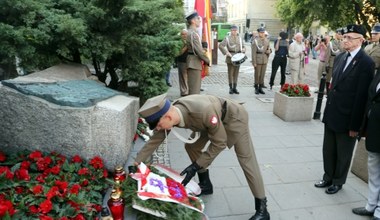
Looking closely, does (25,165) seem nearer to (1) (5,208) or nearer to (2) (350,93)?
(1) (5,208)

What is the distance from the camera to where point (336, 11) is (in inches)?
635

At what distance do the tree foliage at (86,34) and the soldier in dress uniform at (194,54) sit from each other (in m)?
2.01

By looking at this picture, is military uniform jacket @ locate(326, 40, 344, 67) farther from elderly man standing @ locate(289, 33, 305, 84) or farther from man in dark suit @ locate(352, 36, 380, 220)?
man in dark suit @ locate(352, 36, 380, 220)

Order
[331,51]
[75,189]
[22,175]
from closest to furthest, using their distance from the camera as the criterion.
Answer: [75,189], [22,175], [331,51]

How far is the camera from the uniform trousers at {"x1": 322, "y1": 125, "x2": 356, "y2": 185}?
3.66 meters

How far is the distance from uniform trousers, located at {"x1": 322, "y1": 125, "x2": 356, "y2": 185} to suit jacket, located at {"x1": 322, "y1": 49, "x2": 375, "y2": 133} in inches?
5.6

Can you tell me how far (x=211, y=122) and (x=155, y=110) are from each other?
1.67 ft

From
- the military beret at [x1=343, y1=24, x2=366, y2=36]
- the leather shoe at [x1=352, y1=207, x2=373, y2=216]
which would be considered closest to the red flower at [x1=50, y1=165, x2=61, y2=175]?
the leather shoe at [x1=352, y1=207, x2=373, y2=216]

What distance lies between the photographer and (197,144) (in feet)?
11.3

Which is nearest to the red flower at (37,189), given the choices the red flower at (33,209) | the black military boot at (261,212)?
the red flower at (33,209)

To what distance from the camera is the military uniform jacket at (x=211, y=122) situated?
9.05 feet

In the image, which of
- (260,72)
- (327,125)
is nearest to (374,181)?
(327,125)

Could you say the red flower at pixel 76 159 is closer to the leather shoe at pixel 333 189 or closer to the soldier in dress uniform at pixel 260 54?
the leather shoe at pixel 333 189

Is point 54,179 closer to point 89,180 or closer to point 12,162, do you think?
point 89,180
